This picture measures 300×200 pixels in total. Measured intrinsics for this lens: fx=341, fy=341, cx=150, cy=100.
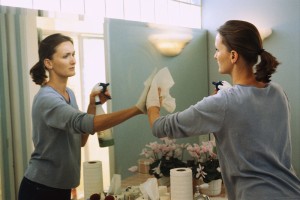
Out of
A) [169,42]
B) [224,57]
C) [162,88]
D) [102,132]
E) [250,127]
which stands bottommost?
[102,132]

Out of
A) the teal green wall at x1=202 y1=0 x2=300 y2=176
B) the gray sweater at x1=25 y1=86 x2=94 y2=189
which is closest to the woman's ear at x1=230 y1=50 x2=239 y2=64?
the gray sweater at x1=25 y1=86 x2=94 y2=189

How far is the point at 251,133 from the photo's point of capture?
1.02m

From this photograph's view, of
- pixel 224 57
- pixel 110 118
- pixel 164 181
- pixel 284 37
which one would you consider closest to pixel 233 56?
pixel 224 57

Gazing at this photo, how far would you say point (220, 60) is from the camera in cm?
118

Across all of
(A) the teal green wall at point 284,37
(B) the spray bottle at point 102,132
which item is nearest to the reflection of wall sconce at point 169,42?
(A) the teal green wall at point 284,37

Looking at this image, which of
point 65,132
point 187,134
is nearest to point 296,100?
point 187,134

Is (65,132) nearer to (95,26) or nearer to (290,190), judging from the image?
(95,26)

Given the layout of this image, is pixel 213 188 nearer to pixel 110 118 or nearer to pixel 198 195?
pixel 198 195

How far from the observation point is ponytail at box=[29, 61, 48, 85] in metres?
1.40

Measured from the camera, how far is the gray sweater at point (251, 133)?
3.33ft

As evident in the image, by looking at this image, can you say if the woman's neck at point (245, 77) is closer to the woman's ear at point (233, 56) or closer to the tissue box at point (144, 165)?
the woman's ear at point (233, 56)

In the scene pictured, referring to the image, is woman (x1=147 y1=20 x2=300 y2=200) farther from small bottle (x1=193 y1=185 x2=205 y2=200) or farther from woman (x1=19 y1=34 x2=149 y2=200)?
small bottle (x1=193 y1=185 x2=205 y2=200)

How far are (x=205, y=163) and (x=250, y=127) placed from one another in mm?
768

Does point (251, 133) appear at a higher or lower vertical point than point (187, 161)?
higher
